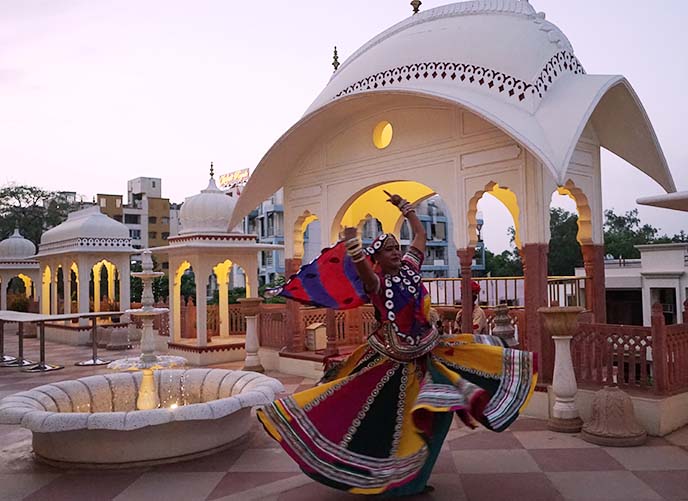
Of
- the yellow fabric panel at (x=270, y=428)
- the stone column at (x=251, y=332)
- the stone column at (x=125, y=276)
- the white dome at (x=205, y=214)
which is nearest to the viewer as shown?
the yellow fabric panel at (x=270, y=428)

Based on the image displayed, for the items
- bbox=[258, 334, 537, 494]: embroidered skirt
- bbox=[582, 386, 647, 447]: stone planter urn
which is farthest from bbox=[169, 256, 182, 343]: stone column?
bbox=[582, 386, 647, 447]: stone planter urn

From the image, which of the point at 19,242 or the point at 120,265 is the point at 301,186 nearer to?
the point at 120,265

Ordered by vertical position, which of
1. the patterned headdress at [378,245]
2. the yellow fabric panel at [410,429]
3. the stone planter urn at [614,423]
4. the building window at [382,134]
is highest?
the building window at [382,134]

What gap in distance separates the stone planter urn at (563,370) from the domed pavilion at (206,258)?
7.02 meters

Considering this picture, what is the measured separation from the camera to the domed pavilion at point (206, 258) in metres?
12.7

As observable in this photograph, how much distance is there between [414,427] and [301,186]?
7.11 meters

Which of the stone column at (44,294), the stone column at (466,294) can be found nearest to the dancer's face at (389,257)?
the stone column at (466,294)

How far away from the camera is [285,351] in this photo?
10977mm

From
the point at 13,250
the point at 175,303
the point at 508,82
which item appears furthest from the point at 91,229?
the point at 508,82

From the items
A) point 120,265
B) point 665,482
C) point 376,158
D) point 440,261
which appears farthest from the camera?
point 440,261

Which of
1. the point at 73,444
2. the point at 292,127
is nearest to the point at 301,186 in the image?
the point at 292,127

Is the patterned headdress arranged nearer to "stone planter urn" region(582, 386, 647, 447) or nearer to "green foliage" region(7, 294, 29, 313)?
"stone planter urn" region(582, 386, 647, 447)

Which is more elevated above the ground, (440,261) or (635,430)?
(440,261)

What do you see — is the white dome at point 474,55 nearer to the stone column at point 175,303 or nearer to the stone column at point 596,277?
the stone column at point 596,277
